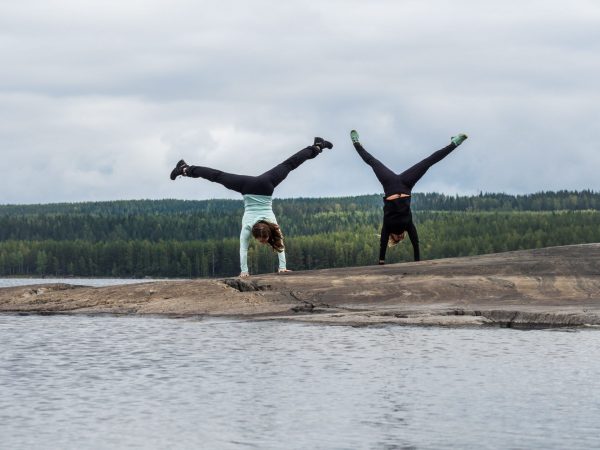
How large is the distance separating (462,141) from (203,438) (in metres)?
19.0

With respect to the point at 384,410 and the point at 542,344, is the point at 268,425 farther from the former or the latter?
the point at 542,344

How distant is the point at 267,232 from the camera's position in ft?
104

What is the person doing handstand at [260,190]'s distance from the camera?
104ft

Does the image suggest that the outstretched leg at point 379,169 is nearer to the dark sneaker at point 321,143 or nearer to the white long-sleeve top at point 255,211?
the dark sneaker at point 321,143

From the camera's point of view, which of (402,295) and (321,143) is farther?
(321,143)

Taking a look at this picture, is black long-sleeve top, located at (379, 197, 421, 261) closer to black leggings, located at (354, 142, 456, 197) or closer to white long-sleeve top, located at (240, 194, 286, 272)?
black leggings, located at (354, 142, 456, 197)

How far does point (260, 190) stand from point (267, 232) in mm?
1119

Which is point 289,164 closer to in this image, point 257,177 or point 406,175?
point 257,177

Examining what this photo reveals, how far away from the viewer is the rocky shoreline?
26.7 meters

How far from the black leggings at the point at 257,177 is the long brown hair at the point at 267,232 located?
807 mm

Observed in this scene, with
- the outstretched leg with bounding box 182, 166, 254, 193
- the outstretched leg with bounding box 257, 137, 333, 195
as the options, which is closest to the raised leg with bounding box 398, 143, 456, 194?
the outstretched leg with bounding box 257, 137, 333, 195

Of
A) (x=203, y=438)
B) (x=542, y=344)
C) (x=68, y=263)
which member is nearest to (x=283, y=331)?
(x=542, y=344)

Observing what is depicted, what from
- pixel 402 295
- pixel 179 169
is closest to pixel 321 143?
pixel 179 169

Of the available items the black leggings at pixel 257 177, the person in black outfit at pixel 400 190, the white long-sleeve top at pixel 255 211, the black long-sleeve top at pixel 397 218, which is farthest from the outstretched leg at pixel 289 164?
the black long-sleeve top at pixel 397 218
